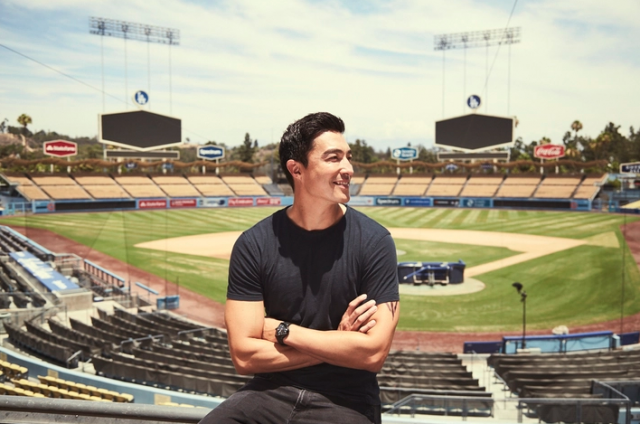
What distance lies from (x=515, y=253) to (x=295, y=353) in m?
26.7

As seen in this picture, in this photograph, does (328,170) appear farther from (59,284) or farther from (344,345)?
(59,284)

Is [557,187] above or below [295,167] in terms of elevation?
below

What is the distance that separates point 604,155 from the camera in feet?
180

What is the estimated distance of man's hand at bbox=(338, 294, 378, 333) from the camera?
225 cm

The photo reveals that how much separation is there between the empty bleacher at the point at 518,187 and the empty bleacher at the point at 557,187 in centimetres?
87

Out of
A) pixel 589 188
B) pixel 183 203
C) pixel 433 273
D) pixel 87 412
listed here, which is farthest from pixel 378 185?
pixel 87 412

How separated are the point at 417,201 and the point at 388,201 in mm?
Result: 3085

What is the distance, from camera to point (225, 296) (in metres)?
20.0

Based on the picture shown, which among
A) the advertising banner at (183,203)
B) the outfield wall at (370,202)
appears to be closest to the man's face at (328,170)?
the outfield wall at (370,202)

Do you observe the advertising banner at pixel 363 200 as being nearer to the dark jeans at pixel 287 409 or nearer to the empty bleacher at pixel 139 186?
the empty bleacher at pixel 139 186

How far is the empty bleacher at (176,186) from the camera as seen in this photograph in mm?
50000

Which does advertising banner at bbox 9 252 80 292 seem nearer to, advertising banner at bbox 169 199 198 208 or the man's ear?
the man's ear

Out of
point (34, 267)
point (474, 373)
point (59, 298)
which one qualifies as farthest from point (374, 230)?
point (34, 267)

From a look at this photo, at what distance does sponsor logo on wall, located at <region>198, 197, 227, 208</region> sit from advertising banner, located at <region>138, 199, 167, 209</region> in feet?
12.3
